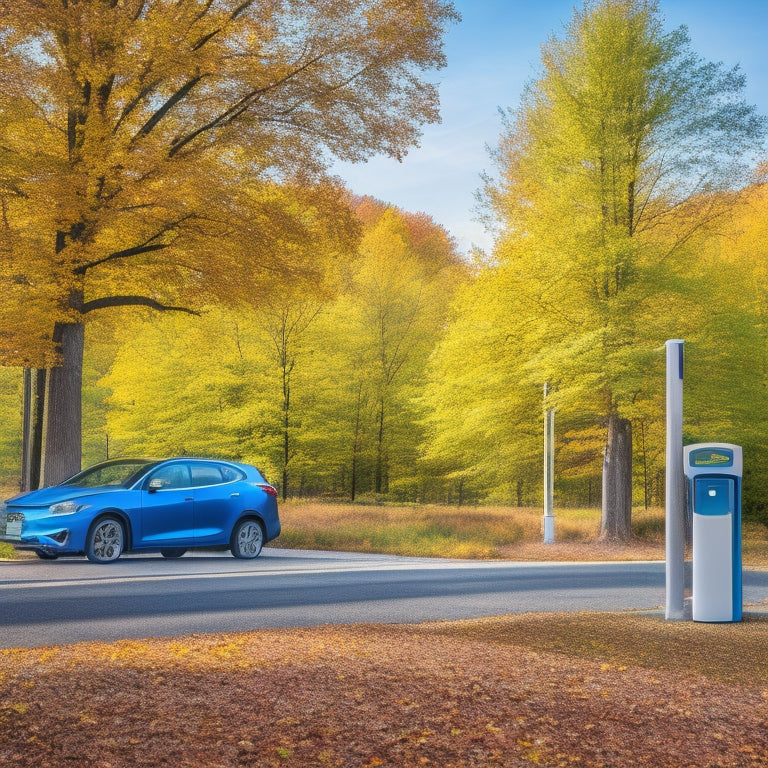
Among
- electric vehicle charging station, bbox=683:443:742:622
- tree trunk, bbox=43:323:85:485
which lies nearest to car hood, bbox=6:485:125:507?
tree trunk, bbox=43:323:85:485

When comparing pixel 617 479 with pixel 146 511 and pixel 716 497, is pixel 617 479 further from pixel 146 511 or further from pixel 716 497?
pixel 716 497

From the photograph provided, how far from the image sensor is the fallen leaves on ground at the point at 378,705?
418cm

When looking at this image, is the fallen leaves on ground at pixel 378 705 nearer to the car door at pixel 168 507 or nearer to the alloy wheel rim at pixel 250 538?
the car door at pixel 168 507

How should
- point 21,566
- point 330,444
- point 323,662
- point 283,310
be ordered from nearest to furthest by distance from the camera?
point 323,662, point 21,566, point 283,310, point 330,444

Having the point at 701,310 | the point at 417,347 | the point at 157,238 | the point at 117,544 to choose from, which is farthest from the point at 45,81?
the point at 417,347

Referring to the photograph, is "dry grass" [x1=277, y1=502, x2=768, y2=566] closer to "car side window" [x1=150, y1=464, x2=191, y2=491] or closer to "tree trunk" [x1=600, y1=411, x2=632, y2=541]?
"tree trunk" [x1=600, y1=411, x2=632, y2=541]

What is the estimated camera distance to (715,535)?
Answer: 877cm

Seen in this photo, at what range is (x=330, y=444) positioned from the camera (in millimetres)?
37281

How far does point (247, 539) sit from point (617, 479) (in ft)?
36.6

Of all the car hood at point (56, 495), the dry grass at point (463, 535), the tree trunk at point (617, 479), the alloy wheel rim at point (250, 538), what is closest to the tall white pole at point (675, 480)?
the car hood at point (56, 495)

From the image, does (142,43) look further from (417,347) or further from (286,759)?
(417,347)

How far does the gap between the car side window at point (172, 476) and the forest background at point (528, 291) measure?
146 inches

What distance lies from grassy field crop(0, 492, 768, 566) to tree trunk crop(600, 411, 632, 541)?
53 centimetres

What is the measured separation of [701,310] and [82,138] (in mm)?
13958
